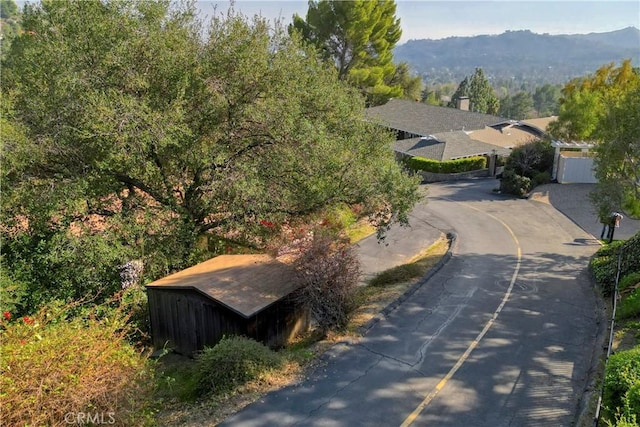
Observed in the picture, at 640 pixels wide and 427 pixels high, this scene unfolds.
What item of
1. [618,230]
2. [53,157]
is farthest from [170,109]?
[618,230]

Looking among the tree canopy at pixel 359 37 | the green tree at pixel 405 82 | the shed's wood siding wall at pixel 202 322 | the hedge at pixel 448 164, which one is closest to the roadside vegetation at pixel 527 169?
the hedge at pixel 448 164

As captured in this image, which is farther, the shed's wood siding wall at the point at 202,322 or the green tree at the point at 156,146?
the green tree at the point at 156,146

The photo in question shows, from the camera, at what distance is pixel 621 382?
306 inches

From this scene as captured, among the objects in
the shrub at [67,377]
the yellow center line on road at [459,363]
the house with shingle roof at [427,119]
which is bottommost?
the yellow center line on road at [459,363]

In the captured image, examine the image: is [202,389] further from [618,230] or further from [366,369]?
[618,230]

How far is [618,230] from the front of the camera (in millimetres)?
22000

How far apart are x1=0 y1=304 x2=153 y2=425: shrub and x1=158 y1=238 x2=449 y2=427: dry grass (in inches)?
39.9

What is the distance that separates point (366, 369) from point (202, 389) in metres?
3.50

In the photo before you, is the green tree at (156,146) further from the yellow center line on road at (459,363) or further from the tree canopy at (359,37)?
the tree canopy at (359,37)

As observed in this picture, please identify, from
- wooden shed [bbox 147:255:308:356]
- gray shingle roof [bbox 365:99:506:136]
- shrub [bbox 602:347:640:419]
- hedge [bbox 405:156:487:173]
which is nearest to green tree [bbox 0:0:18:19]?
gray shingle roof [bbox 365:99:506:136]

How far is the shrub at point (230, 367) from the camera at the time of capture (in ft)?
30.1

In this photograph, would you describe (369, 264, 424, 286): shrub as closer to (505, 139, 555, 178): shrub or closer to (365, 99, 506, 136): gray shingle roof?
(505, 139, 555, 178): shrub

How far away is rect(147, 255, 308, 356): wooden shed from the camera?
11.2m

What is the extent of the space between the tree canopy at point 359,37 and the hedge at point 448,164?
529 inches
